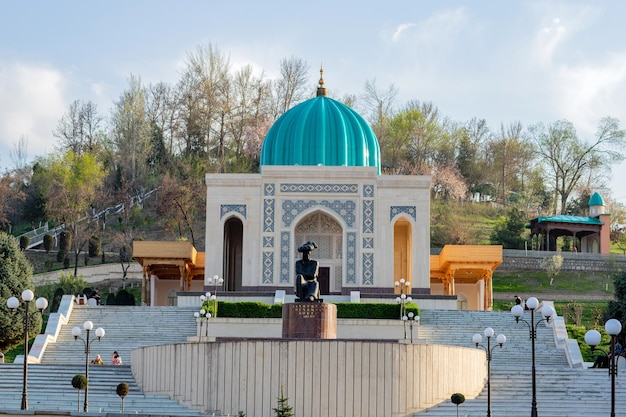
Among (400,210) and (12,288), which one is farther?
(400,210)

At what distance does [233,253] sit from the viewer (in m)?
44.7

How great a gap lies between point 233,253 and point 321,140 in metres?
5.47

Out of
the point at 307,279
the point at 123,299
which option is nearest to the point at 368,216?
the point at 123,299

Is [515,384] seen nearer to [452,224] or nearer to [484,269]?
[484,269]

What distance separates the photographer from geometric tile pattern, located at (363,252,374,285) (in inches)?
1617

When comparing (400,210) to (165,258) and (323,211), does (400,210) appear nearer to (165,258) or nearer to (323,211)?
(323,211)

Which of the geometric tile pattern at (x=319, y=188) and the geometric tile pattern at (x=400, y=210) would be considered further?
the geometric tile pattern at (x=400, y=210)

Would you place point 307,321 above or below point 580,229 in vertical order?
below

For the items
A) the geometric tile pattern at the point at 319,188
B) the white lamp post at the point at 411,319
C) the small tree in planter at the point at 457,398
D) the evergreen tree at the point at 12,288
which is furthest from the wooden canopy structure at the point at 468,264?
the small tree in planter at the point at 457,398

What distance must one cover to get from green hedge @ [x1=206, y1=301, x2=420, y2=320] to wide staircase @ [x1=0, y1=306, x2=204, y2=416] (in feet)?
4.38

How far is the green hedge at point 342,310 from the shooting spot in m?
35.3

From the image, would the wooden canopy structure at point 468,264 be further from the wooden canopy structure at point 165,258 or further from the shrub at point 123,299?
the shrub at point 123,299

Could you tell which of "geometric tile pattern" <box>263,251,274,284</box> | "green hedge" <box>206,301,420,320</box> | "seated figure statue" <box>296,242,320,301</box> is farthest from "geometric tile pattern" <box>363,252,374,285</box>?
"seated figure statue" <box>296,242,320,301</box>

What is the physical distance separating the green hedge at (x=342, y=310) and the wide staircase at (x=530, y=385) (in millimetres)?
1029
